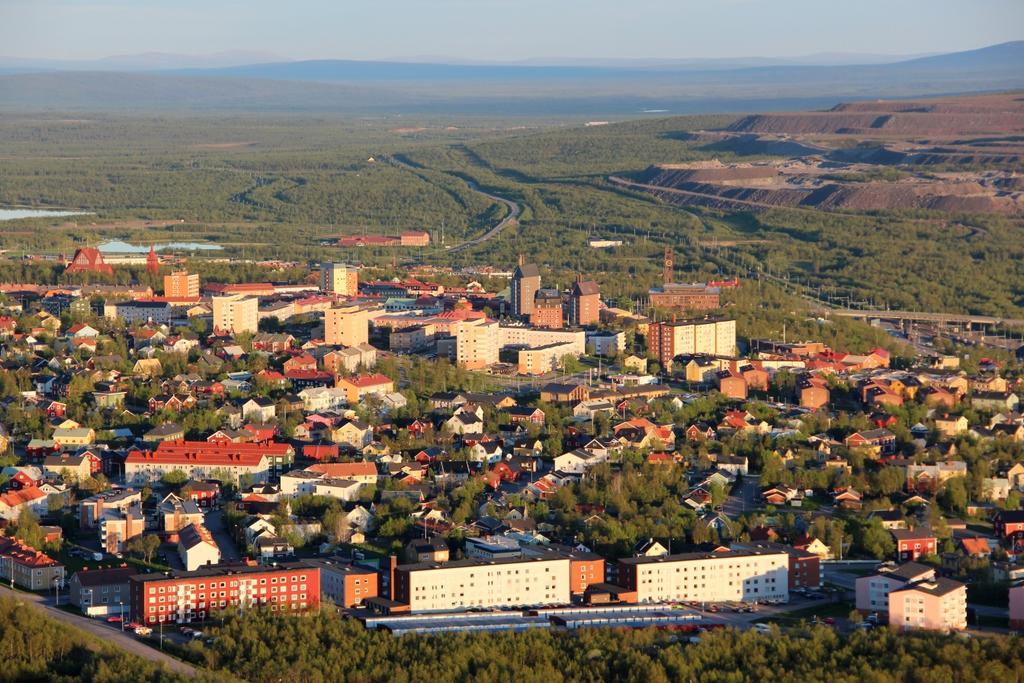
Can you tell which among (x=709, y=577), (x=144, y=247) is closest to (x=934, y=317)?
(x=144, y=247)

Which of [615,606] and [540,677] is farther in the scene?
[615,606]

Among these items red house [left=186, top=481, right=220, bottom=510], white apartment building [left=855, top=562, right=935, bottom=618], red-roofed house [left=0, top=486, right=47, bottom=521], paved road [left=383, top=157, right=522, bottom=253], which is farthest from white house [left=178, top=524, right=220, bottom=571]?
paved road [left=383, top=157, right=522, bottom=253]

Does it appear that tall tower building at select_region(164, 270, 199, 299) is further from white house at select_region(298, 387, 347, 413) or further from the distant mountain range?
the distant mountain range

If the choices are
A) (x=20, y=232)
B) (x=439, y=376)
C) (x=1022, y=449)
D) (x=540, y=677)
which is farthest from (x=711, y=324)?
(x=20, y=232)

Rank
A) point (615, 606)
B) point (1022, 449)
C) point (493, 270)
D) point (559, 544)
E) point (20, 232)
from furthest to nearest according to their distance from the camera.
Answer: point (20, 232) → point (493, 270) → point (1022, 449) → point (559, 544) → point (615, 606)

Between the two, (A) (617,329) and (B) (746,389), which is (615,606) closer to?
(B) (746,389)

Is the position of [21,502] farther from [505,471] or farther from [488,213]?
[488,213]

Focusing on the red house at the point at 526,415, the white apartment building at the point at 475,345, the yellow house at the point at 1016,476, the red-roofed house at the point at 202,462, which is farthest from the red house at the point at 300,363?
the yellow house at the point at 1016,476
